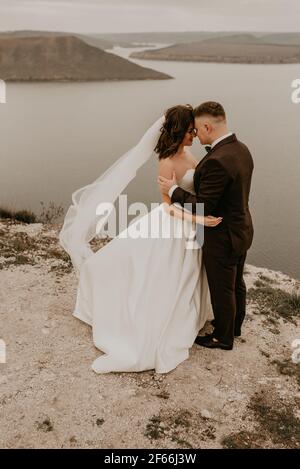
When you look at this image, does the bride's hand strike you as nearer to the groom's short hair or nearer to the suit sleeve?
the suit sleeve

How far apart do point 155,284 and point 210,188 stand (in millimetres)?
1173

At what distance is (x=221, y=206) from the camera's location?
14.7 feet

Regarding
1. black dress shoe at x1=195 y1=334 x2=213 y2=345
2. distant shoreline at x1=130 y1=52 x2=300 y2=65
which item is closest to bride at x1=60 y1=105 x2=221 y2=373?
black dress shoe at x1=195 y1=334 x2=213 y2=345

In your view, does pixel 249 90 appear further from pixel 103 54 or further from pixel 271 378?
pixel 271 378

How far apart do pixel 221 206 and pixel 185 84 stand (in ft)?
190

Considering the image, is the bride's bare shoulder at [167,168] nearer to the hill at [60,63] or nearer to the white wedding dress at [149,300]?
the white wedding dress at [149,300]

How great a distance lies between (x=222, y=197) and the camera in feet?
14.5

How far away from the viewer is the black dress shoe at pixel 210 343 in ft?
17.3

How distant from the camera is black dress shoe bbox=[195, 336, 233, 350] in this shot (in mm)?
5281

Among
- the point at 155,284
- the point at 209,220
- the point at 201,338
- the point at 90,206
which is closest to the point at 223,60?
the point at 90,206

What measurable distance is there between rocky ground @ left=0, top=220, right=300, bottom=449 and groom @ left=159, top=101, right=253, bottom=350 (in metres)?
0.69

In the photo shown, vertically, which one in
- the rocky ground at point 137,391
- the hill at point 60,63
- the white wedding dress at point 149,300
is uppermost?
the hill at point 60,63

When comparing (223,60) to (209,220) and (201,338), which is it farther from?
(209,220)

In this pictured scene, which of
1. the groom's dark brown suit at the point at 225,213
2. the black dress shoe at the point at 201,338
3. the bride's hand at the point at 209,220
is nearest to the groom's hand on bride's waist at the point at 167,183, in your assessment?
the groom's dark brown suit at the point at 225,213
